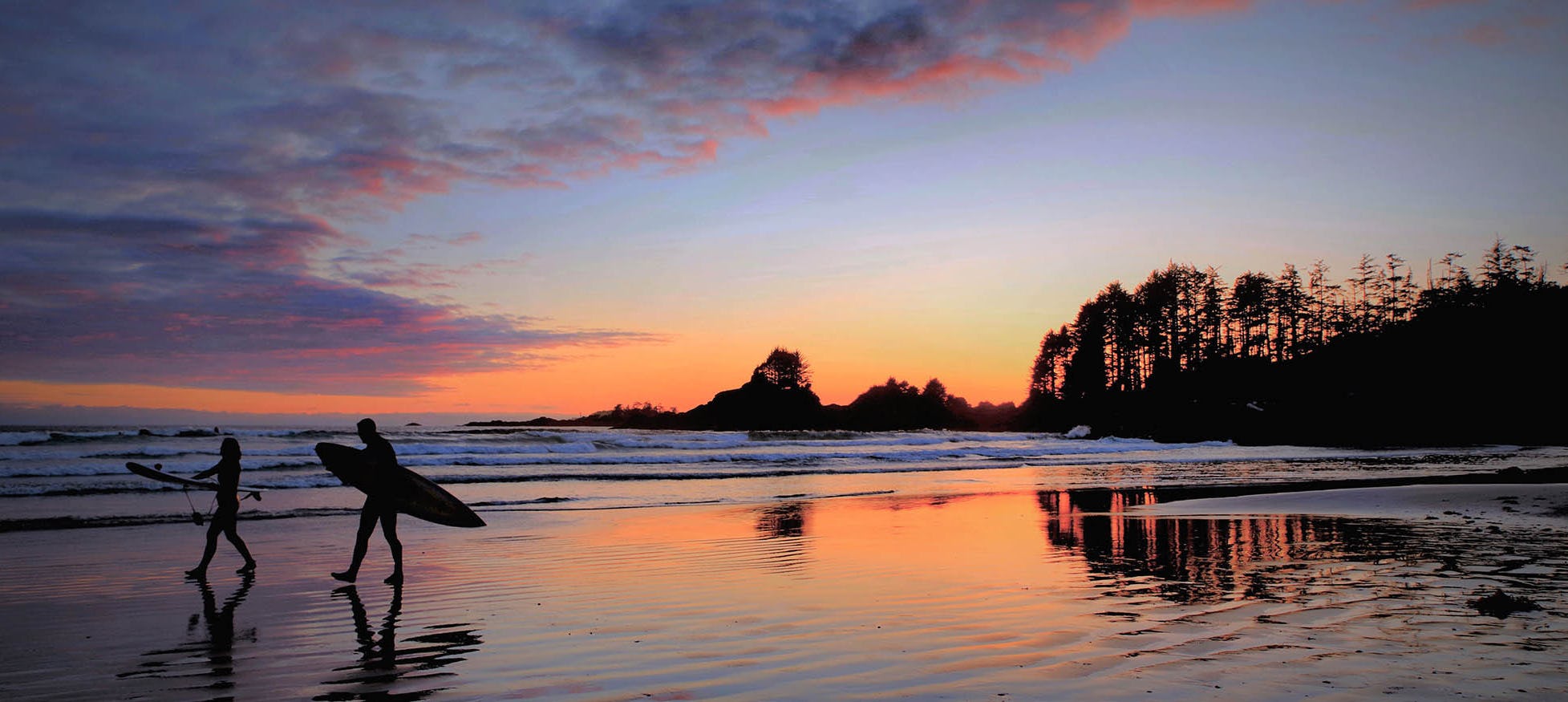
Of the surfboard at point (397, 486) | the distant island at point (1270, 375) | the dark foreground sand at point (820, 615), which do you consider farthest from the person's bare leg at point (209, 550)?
the distant island at point (1270, 375)

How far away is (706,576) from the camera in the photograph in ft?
34.2

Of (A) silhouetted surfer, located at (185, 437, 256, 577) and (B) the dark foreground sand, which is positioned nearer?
(B) the dark foreground sand

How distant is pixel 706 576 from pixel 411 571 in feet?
13.7

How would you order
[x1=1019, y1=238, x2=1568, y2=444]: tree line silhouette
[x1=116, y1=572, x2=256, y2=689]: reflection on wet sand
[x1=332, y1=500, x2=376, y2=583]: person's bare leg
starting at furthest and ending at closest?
1. [x1=1019, y1=238, x2=1568, y2=444]: tree line silhouette
2. [x1=332, y1=500, x2=376, y2=583]: person's bare leg
3. [x1=116, y1=572, x2=256, y2=689]: reflection on wet sand

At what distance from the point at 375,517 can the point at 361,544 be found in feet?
1.99

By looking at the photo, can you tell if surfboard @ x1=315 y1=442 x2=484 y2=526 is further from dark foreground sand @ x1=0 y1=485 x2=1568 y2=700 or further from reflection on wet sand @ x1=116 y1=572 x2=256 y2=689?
reflection on wet sand @ x1=116 y1=572 x2=256 y2=689

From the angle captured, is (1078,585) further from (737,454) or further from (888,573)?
(737,454)

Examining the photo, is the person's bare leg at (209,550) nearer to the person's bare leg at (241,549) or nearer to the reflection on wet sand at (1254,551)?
the person's bare leg at (241,549)

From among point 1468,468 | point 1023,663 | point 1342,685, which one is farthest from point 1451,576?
point 1468,468

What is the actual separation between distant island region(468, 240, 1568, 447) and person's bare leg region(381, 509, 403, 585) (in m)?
63.1

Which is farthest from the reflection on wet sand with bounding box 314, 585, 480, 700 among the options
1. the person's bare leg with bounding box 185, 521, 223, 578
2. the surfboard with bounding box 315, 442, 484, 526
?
the person's bare leg with bounding box 185, 521, 223, 578

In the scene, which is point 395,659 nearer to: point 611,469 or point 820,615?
point 820,615

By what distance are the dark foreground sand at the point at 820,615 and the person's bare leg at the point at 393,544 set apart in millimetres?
335

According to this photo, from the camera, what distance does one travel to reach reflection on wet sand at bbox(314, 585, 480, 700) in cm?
558
